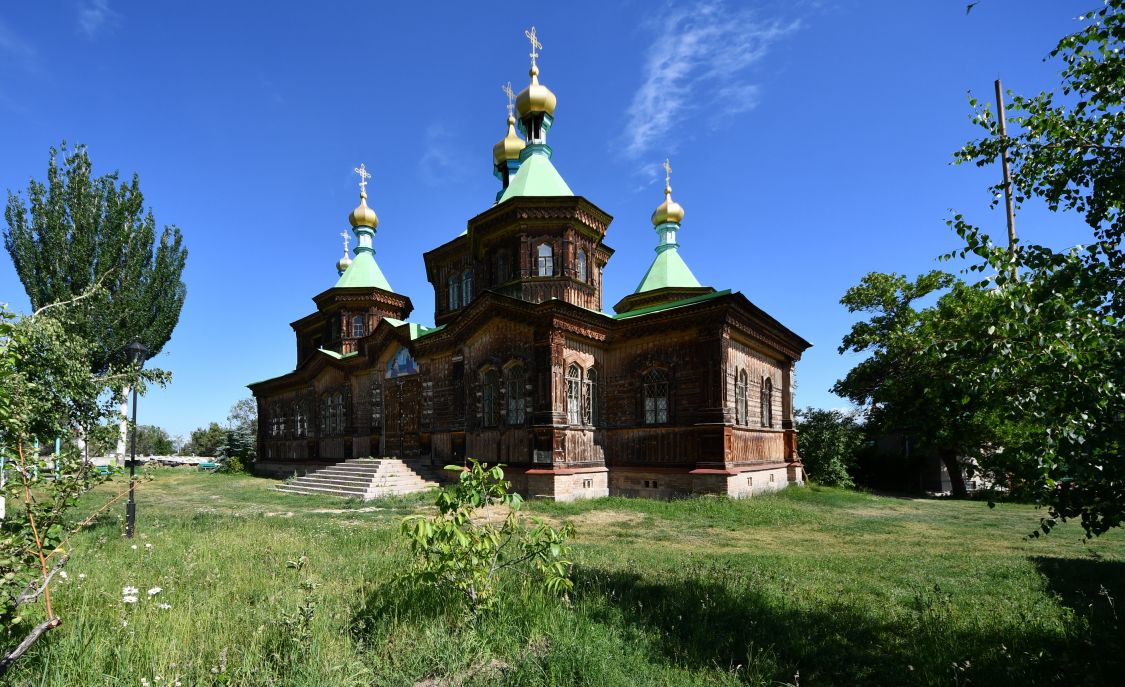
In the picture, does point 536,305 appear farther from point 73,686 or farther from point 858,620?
point 73,686

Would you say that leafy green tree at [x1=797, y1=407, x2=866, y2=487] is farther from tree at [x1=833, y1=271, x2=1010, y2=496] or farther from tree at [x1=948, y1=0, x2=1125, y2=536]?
tree at [x1=948, y1=0, x2=1125, y2=536]

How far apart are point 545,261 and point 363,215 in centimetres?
1482

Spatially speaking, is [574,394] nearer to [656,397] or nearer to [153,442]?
[656,397]

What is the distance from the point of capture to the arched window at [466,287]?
73.0ft

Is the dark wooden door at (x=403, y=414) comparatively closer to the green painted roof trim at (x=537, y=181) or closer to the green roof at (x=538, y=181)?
the green painted roof trim at (x=537, y=181)

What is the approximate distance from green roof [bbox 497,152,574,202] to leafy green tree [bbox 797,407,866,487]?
→ 15445mm

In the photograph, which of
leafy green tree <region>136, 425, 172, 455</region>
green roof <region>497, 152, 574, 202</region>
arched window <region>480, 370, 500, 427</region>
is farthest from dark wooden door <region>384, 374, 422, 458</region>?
leafy green tree <region>136, 425, 172, 455</region>

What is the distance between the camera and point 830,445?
2275cm

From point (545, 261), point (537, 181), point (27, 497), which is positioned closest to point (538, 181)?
point (537, 181)

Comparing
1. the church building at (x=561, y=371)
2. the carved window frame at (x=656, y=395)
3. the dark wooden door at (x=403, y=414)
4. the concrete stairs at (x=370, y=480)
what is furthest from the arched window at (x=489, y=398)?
the carved window frame at (x=656, y=395)

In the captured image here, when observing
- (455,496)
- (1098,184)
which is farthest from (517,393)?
(1098,184)

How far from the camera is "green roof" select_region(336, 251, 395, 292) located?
89.5ft

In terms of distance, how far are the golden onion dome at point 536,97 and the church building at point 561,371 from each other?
6 centimetres

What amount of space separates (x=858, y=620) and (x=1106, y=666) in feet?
5.88
